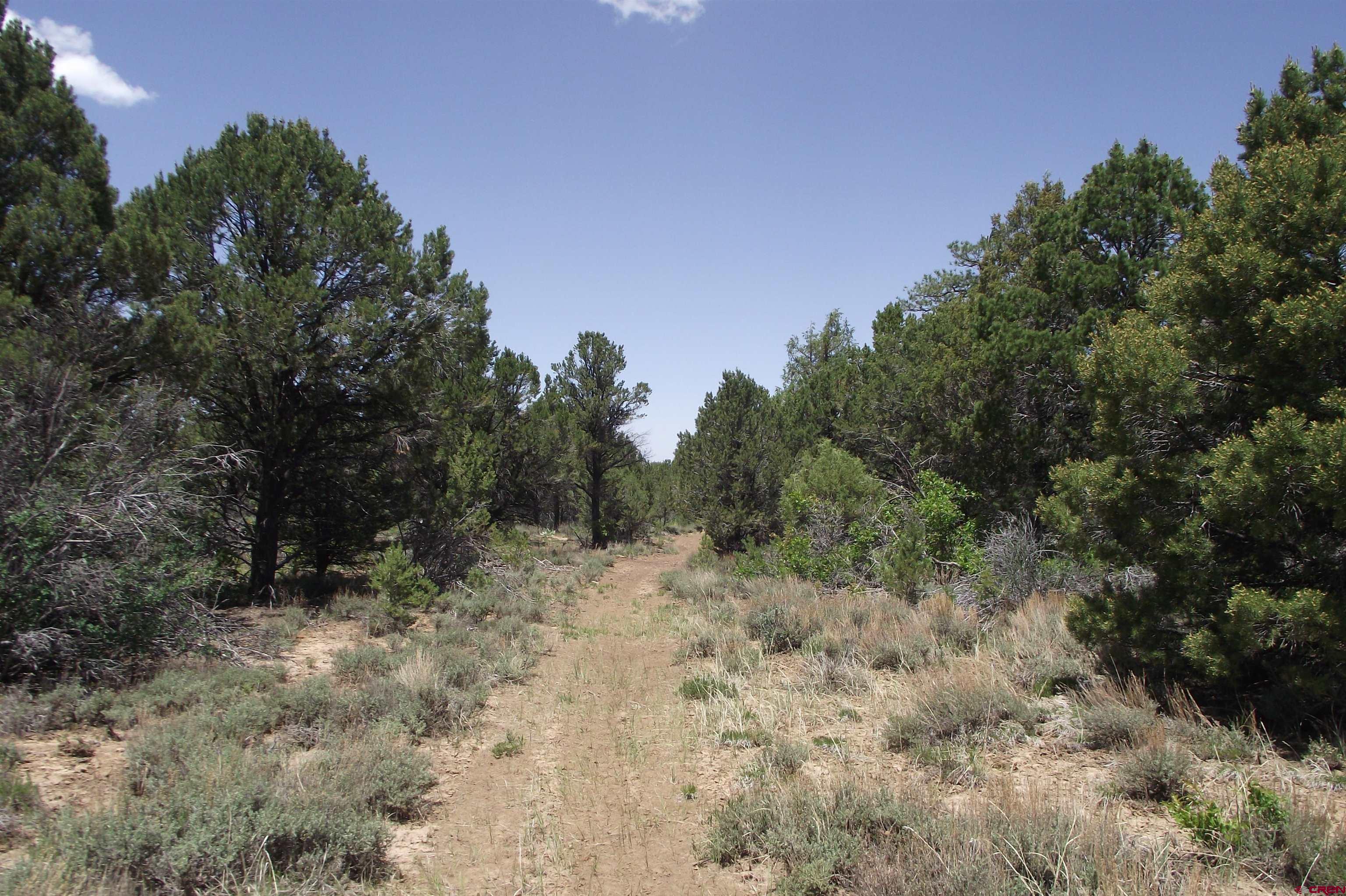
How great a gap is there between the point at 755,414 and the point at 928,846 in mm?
17904

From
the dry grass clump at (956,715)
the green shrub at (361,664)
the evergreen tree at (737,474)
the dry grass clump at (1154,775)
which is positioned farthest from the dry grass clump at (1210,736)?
the evergreen tree at (737,474)

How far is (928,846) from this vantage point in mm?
3842

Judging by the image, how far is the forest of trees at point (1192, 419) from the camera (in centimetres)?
508

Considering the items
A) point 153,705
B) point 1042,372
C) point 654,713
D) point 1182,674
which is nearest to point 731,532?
point 1042,372

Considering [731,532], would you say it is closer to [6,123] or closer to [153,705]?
[153,705]

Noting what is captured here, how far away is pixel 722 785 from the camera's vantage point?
19.0 feet

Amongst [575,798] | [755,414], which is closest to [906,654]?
[575,798]

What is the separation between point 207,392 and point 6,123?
4.67 metres

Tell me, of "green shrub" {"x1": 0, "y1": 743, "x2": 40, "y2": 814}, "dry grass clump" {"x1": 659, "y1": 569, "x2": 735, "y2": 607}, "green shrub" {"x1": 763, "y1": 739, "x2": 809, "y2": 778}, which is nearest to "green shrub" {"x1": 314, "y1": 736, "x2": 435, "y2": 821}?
"green shrub" {"x1": 0, "y1": 743, "x2": 40, "y2": 814}

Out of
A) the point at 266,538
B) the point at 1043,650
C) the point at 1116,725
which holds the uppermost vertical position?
the point at 266,538

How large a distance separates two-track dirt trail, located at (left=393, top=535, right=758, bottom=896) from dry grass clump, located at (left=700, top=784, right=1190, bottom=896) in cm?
39

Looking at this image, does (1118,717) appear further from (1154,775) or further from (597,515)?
(597,515)

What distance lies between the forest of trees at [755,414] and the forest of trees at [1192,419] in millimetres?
34

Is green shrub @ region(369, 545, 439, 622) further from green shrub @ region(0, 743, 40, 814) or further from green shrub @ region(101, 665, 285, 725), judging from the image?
green shrub @ region(0, 743, 40, 814)
